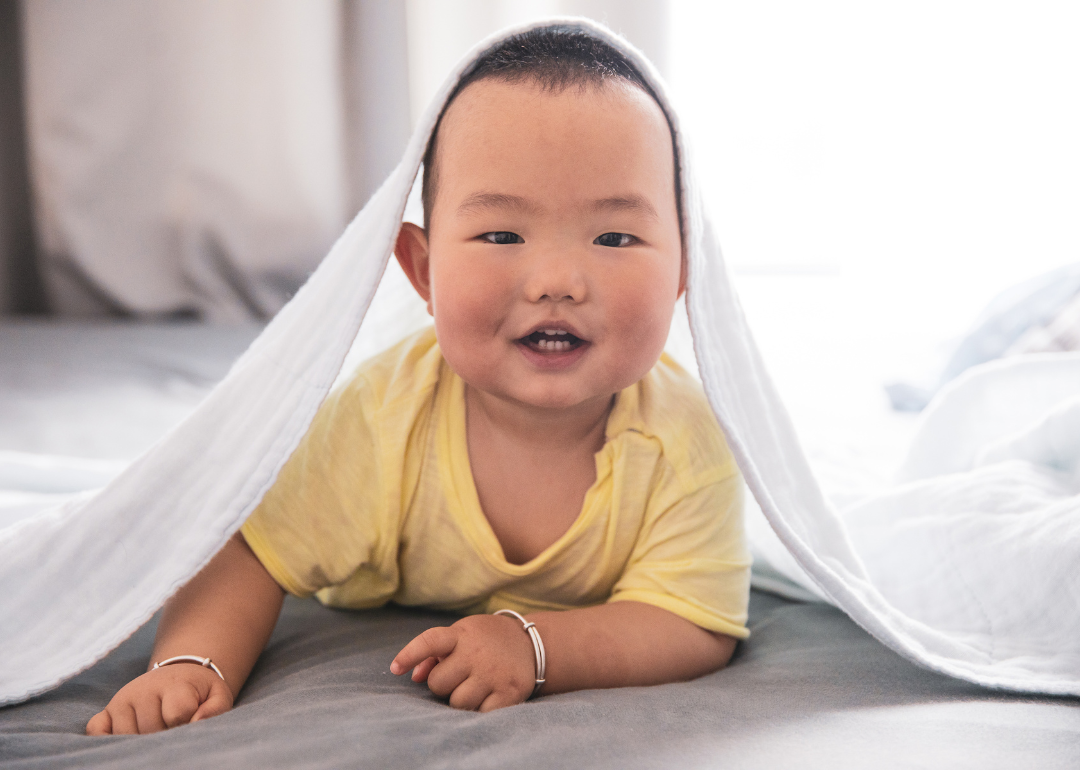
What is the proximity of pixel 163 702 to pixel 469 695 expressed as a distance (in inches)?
8.7

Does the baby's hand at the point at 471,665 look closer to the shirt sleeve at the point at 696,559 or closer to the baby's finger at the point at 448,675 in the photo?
the baby's finger at the point at 448,675

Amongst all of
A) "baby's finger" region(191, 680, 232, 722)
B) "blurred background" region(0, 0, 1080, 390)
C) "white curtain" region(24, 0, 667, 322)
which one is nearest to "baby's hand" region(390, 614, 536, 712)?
"baby's finger" region(191, 680, 232, 722)

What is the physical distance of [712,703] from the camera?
2.22 ft

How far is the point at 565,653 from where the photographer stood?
75cm

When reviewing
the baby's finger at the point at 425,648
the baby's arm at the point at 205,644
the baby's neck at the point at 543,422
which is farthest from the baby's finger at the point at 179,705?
the baby's neck at the point at 543,422

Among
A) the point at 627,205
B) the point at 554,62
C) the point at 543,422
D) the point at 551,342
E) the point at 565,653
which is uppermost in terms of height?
the point at 554,62

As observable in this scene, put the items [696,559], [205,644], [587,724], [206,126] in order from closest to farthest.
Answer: [587,724]
[205,644]
[696,559]
[206,126]

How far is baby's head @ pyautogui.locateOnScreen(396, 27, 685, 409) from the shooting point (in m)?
0.75

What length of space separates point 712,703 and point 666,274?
36 centimetres

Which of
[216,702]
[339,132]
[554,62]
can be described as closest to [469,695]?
[216,702]

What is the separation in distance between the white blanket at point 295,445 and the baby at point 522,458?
0.05m

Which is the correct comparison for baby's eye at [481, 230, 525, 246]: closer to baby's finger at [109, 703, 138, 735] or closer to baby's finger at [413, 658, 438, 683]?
baby's finger at [413, 658, 438, 683]

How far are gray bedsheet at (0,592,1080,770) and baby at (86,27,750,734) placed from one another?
0.05 meters

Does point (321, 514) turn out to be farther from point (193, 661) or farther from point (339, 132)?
point (339, 132)
